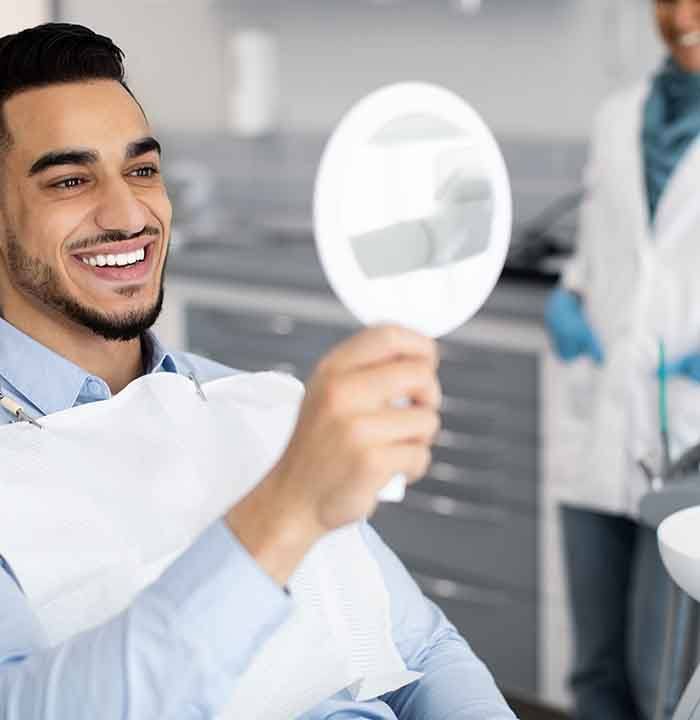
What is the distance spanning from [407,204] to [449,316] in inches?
3.2

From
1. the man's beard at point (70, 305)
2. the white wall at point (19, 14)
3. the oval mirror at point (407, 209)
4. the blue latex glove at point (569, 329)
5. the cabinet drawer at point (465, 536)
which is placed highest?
the white wall at point (19, 14)

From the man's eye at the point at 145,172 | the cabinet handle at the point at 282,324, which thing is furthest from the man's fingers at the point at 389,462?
the cabinet handle at the point at 282,324

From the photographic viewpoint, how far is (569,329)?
248 centimetres

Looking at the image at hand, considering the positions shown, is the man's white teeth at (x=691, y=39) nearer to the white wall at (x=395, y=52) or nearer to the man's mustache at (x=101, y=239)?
the white wall at (x=395, y=52)

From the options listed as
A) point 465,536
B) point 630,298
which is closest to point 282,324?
point 465,536

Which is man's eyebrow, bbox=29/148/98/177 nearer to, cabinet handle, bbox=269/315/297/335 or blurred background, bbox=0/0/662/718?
blurred background, bbox=0/0/662/718

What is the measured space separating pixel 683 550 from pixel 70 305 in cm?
68

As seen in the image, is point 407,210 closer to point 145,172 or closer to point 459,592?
point 145,172

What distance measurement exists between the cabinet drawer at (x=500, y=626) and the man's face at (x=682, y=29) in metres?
1.20

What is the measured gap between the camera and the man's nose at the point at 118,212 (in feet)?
4.50

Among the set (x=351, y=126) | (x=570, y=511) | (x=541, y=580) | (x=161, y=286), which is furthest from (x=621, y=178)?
(x=351, y=126)

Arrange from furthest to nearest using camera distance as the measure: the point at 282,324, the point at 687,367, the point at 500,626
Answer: the point at 282,324, the point at 500,626, the point at 687,367

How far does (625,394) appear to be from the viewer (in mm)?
2391

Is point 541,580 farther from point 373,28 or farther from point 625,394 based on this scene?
point 373,28
